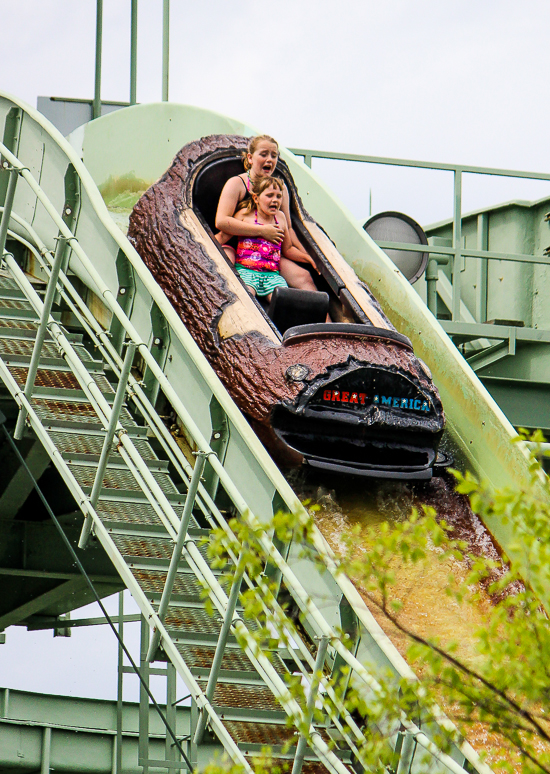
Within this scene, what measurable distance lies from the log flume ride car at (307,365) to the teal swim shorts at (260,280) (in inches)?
7.4

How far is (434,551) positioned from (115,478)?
1.67 metres

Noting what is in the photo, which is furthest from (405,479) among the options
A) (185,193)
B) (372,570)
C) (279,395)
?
(372,570)

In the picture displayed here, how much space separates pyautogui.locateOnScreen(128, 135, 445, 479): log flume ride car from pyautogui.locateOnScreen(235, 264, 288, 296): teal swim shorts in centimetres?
19

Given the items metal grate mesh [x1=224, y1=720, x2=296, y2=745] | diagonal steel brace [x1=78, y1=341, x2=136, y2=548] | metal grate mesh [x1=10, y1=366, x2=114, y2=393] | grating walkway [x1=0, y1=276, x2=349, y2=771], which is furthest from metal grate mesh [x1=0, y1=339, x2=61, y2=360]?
metal grate mesh [x1=224, y1=720, x2=296, y2=745]

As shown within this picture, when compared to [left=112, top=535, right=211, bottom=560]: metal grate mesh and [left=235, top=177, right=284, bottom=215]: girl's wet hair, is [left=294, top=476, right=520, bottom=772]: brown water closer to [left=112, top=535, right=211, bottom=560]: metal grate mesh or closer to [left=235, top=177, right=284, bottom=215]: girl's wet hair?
[left=112, top=535, right=211, bottom=560]: metal grate mesh

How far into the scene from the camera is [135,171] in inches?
352

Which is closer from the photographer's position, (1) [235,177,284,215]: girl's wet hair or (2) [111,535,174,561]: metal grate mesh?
(2) [111,535,174,561]: metal grate mesh

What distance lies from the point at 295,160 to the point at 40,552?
3581 mm

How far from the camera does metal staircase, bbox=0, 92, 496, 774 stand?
4.32 metres

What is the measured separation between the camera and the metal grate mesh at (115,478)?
17.0 ft

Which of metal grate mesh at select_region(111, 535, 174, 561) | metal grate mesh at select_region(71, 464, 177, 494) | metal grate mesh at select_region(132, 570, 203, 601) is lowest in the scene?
metal grate mesh at select_region(132, 570, 203, 601)

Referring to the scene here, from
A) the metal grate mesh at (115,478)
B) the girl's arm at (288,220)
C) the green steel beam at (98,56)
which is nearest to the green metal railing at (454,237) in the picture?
the green steel beam at (98,56)

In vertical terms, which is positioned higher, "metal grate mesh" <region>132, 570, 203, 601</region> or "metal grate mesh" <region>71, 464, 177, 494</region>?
"metal grate mesh" <region>71, 464, 177, 494</region>

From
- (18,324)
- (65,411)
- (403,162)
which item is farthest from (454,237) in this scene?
(65,411)
